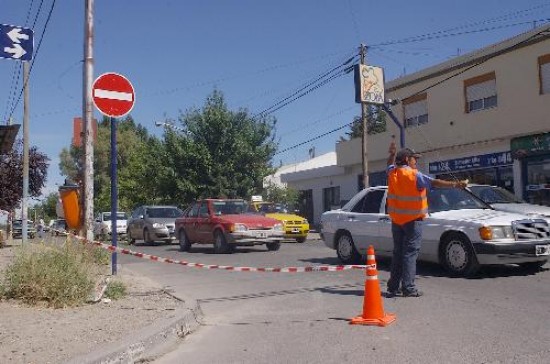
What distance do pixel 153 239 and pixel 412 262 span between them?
52.1ft

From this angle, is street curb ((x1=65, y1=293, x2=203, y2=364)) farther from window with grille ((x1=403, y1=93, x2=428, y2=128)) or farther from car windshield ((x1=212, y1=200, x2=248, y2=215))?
window with grille ((x1=403, y1=93, x2=428, y2=128))

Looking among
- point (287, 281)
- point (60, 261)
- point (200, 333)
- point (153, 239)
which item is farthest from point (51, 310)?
point (153, 239)

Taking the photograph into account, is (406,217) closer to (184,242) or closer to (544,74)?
(184,242)

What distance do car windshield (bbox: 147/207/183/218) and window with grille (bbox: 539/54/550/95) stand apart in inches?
533

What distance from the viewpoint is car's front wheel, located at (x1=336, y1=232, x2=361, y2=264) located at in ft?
38.6

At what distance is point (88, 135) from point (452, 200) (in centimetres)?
636

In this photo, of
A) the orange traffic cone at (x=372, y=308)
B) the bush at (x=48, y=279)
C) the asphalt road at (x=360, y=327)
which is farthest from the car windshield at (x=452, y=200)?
the bush at (x=48, y=279)

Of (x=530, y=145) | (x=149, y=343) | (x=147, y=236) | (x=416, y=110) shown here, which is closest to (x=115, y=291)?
(x=149, y=343)

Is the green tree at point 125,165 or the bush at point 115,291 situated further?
the green tree at point 125,165

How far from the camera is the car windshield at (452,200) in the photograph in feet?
33.3

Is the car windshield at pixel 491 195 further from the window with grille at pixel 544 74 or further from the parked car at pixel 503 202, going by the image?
the window with grille at pixel 544 74

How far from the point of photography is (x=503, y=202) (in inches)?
459

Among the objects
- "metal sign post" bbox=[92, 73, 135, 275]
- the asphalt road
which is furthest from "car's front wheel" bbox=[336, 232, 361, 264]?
"metal sign post" bbox=[92, 73, 135, 275]

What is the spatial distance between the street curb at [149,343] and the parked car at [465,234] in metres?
4.53
